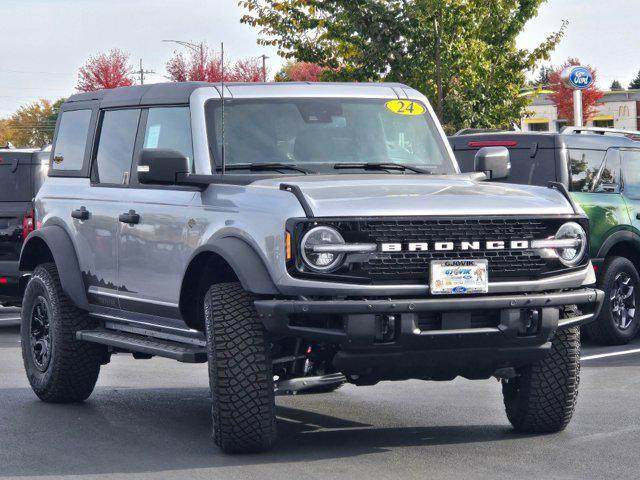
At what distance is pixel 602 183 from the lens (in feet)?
44.2

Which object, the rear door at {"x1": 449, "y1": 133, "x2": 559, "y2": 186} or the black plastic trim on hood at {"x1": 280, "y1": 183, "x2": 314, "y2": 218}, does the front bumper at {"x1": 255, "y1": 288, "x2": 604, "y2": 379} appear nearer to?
the black plastic trim on hood at {"x1": 280, "y1": 183, "x2": 314, "y2": 218}

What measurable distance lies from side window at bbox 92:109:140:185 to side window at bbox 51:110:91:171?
0.83 feet

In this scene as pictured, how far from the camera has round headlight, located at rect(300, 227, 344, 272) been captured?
6.92 meters

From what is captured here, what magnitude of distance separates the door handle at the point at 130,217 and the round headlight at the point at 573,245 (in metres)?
2.63

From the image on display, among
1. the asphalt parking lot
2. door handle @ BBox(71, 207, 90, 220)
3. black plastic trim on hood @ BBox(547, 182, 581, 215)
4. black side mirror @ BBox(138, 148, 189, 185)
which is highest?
black side mirror @ BBox(138, 148, 189, 185)

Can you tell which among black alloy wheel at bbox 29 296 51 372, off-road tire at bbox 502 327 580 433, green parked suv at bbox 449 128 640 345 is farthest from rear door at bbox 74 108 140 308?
green parked suv at bbox 449 128 640 345

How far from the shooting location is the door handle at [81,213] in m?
9.26

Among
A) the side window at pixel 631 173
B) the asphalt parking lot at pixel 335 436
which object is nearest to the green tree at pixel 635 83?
the side window at pixel 631 173

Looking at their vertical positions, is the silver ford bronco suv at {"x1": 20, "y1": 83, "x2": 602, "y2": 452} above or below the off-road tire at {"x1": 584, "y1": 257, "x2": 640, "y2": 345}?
above

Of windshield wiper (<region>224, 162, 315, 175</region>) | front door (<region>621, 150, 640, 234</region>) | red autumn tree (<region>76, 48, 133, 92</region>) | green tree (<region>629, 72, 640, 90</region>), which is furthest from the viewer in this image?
green tree (<region>629, 72, 640, 90</region>)

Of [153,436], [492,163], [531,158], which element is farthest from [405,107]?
[531,158]

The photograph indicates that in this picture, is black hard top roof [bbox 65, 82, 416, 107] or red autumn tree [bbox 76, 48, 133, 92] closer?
black hard top roof [bbox 65, 82, 416, 107]

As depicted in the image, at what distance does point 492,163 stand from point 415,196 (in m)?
1.51

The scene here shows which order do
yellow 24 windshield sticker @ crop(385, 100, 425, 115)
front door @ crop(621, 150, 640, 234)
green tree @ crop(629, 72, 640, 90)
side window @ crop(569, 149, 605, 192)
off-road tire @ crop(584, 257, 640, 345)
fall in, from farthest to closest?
green tree @ crop(629, 72, 640, 90)
front door @ crop(621, 150, 640, 234)
off-road tire @ crop(584, 257, 640, 345)
side window @ crop(569, 149, 605, 192)
yellow 24 windshield sticker @ crop(385, 100, 425, 115)
